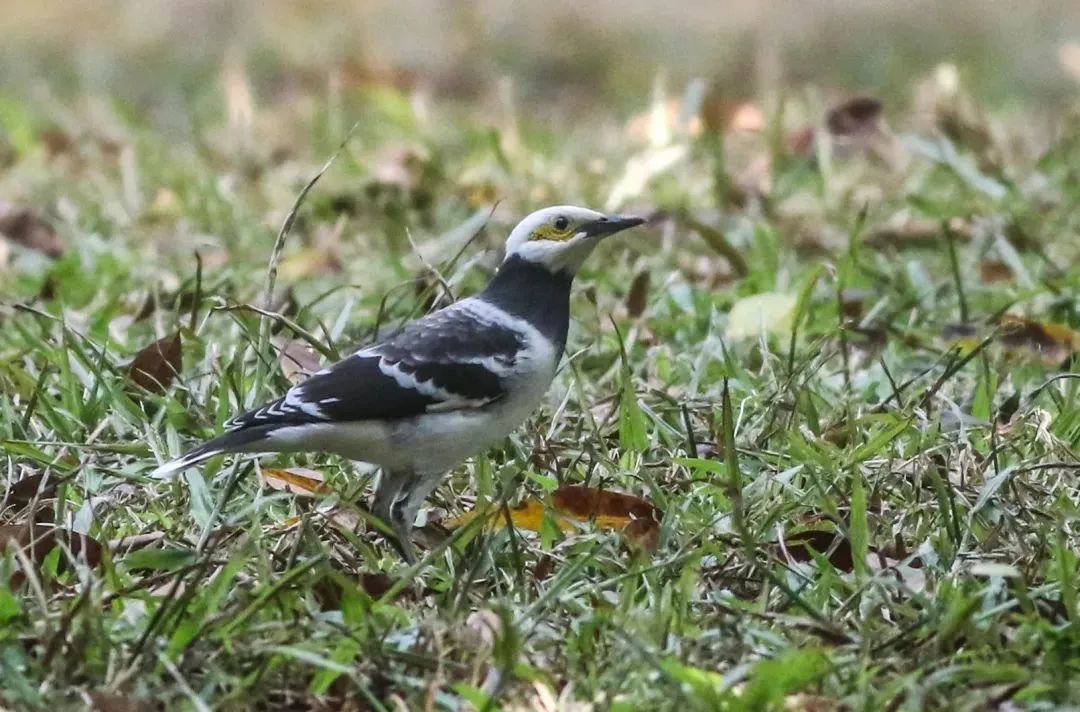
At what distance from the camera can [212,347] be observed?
4648 millimetres

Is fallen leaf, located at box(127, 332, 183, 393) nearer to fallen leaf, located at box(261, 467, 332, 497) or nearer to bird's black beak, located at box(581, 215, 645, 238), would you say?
fallen leaf, located at box(261, 467, 332, 497)

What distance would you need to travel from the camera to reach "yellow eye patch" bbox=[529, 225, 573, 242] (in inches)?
164

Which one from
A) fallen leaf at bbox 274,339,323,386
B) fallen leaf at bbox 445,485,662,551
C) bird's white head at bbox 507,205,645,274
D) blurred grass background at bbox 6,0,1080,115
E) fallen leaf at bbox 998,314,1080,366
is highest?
bird's white head at bbox 507,205,645,274

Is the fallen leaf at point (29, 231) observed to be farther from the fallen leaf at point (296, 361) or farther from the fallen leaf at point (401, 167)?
the fallen leaf at point (296, 361)

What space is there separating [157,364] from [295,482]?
82 centimetres

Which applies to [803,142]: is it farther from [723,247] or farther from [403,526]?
[403,526]

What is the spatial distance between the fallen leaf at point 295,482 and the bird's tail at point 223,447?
1.24 feet

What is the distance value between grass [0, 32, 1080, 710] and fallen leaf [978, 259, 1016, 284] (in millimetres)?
26

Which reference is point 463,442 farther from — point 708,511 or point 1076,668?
point 1076,668

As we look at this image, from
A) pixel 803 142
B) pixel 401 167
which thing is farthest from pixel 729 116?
pixel 401 167

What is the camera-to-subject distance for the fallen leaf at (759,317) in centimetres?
523

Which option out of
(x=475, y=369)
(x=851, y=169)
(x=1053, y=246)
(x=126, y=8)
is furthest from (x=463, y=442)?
(x=126, y=8)

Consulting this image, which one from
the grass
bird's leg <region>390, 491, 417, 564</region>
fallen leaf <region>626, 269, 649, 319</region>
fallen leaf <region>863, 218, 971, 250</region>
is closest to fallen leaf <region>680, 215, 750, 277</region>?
the grass

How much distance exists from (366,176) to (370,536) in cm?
357
